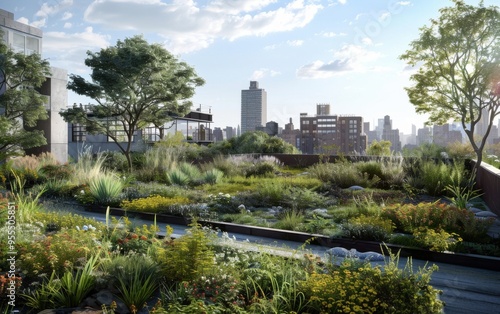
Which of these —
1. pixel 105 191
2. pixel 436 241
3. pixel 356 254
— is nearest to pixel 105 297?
pixel 356 254

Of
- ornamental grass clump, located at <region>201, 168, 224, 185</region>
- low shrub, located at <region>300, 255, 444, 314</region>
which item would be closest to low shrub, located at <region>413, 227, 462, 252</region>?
low shrub, located at <region>300, 255, 444, 314</region>

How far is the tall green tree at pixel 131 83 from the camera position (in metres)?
16.3

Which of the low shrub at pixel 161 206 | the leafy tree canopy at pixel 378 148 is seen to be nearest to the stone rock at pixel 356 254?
the low shrub at pixel 161 206

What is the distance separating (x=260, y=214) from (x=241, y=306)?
4.61m

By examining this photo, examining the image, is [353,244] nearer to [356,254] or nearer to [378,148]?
[356,254]

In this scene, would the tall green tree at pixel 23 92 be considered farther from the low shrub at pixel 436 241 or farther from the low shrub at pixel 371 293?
the low shrub at pixel 371 293

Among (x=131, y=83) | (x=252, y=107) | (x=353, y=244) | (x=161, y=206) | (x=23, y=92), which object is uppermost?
(x=252, y=107)

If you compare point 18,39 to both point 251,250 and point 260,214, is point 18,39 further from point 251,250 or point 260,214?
point 251,250

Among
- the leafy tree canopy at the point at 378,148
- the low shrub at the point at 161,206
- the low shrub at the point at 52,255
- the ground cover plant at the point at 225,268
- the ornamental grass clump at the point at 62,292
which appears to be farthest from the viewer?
the leafy tree canopy at the point at 378,148

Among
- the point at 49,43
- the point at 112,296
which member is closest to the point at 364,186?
the point at 112,296

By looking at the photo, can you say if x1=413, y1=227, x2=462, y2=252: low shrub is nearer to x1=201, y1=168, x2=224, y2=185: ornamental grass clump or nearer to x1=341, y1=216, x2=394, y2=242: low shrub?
x1=341, y1=216, x2=394, y2=242: low shrub

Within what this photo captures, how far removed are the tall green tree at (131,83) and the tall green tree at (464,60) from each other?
9.21m

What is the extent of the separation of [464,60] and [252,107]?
116m

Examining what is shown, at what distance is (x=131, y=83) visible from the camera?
16.8 metres
